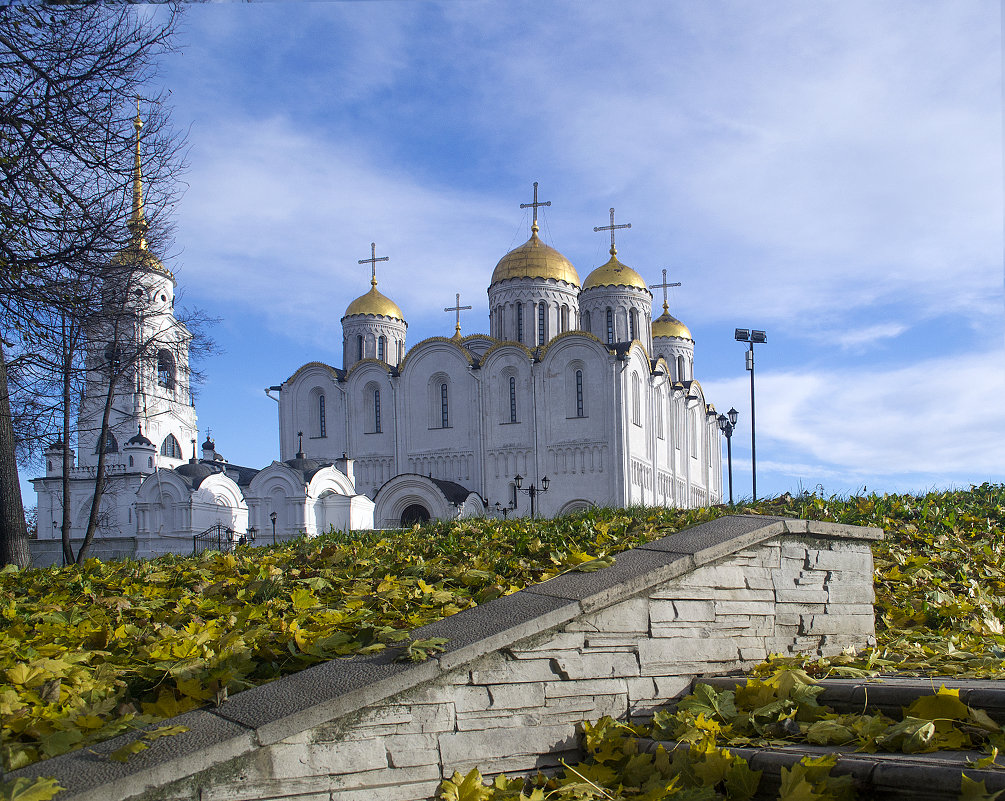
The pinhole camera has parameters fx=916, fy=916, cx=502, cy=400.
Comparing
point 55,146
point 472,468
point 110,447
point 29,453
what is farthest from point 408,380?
point 55,146

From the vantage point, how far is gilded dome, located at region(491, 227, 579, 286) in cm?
4050

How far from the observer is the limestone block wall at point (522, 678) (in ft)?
9.77

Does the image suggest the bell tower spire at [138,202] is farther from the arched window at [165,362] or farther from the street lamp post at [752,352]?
the street lamp post at [752,352]

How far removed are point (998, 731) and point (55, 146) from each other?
7740 mm

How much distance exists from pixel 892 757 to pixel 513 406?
3449 cm

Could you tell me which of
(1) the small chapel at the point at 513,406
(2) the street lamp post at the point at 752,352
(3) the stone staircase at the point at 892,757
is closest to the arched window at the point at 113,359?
(3) the stone staircase at the point at 892,757

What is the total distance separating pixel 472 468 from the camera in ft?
123

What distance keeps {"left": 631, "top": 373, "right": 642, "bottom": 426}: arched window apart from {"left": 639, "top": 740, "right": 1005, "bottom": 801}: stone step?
33.7 m

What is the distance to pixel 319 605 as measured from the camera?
4.58 metres

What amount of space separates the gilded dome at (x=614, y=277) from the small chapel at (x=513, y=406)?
7 cm

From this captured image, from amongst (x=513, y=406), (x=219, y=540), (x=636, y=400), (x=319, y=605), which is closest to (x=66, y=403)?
(x=319, y=605)

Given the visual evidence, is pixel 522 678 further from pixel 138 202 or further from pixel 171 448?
pixel 171 448

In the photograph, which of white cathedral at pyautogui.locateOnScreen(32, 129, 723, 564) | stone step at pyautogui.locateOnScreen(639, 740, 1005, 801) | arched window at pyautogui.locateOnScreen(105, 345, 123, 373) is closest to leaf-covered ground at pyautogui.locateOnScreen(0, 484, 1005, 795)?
stone step at pyautogui.locateOnScreen(639, 740, 1005, 801)

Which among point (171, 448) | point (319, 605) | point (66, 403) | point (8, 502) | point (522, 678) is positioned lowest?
point (522, 678)
